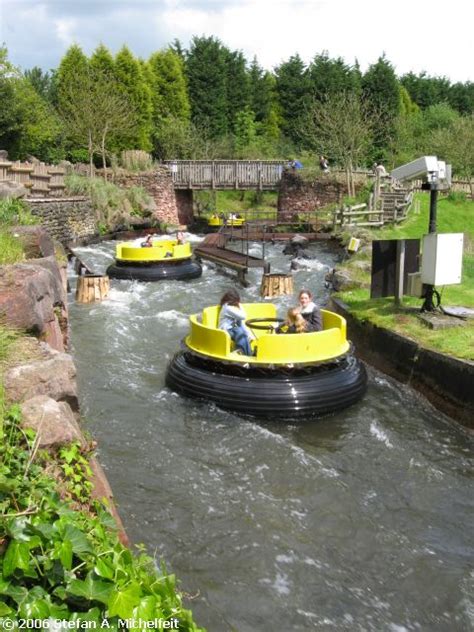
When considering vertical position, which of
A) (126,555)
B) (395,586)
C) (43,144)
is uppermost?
(43,144)

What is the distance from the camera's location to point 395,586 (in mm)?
4020

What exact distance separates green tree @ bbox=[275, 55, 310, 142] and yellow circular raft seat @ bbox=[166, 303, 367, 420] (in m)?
35.4

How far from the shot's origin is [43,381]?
392 centimetres

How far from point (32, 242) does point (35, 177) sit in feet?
40.3

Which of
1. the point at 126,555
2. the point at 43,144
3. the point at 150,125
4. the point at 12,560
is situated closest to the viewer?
the point at 12,560

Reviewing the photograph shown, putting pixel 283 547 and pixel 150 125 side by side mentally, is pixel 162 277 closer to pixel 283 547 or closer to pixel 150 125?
pixel 283 547

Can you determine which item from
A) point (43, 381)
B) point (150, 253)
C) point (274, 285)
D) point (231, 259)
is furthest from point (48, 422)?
point (231, 259)

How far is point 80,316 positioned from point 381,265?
5.39m

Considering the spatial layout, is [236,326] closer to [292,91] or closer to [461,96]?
[292,91]

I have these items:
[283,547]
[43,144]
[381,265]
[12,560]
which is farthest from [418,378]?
[43,144]

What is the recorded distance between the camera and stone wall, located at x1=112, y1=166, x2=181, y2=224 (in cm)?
2811

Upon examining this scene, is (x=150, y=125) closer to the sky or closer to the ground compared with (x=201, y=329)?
closer to the sky

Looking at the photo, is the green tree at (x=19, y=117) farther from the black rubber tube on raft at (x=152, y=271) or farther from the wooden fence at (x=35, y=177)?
the black rubber tube on raft at (x=152, y=271)

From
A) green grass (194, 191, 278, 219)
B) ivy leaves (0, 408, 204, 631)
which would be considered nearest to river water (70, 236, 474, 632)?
ivy leaves (0, 408, 204, 631)
